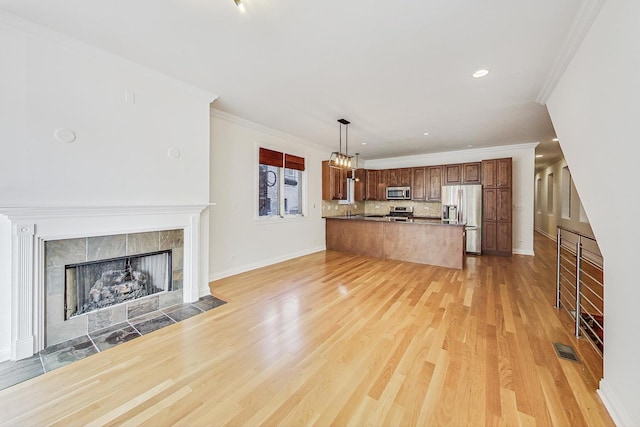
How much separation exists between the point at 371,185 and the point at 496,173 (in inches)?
125

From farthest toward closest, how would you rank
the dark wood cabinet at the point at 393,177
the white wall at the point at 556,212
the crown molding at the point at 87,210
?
the dark wood cabinet at the point at 393,177
the white wall at the point at 556,212
the crown molding at the point at 87,210

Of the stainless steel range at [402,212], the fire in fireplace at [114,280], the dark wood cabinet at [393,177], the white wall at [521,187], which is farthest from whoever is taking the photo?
the stainless steel range at [402,212]

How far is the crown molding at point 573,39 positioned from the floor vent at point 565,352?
261 centimetres

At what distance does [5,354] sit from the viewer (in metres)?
2.00

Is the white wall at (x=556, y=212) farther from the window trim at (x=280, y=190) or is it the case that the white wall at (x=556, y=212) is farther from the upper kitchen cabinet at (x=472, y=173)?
the window trim at (x=280, y=190)

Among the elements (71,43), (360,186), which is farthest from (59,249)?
(360,186)

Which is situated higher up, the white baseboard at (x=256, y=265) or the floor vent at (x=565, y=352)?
the white baseboard at (x=256, y=265)

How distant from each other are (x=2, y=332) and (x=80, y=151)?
5.27 ft

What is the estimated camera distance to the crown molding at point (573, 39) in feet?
5.85

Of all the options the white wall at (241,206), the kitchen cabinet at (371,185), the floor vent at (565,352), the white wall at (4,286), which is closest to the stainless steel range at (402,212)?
the kitchen cabinet at (371,185)

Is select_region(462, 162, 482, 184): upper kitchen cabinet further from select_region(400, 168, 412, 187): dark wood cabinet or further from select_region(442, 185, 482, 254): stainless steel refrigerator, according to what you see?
select_region(400, 168, 412, 187): dark wood cabinet

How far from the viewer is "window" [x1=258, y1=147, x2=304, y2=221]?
4930mm

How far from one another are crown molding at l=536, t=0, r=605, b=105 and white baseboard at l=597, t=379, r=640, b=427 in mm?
2554

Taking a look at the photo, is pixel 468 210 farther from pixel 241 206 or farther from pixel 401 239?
pixel 241 206
